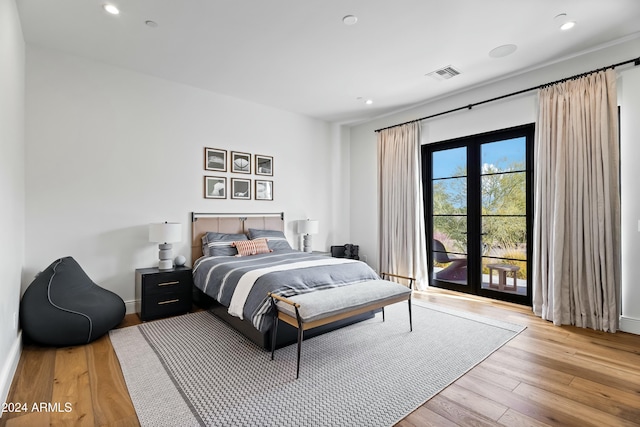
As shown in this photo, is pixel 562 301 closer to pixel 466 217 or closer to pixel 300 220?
pixel 466 217

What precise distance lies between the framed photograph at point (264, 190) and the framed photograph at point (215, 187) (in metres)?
0.53

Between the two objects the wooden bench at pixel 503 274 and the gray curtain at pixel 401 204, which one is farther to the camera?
the gray curtain at pixel 401 204

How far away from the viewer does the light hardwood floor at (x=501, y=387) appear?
182 centimetres

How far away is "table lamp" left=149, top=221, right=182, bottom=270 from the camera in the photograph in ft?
11.8

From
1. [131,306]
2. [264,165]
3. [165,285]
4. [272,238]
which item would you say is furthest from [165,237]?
[264,165]

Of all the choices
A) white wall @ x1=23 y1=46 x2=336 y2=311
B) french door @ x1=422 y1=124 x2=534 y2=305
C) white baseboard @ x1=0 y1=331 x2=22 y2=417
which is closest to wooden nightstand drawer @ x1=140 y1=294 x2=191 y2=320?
white wall @ x1=23 y1=46 x2=336 y2=311

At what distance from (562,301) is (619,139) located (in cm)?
174

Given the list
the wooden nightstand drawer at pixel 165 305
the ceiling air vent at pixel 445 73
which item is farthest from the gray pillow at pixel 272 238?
the ceiling air vent at pixel 445 73

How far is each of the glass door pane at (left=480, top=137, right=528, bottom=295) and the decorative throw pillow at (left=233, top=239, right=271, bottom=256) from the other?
9.91ft

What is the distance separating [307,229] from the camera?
5184 millimetres

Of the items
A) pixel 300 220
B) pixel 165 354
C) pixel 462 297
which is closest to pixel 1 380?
pixel 165 354

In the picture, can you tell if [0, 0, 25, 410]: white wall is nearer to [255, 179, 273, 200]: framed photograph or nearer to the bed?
the bed

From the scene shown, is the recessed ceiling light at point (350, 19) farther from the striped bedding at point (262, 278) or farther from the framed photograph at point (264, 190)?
the framed photograph at point (264, 190)

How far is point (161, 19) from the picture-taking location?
2.79 m
